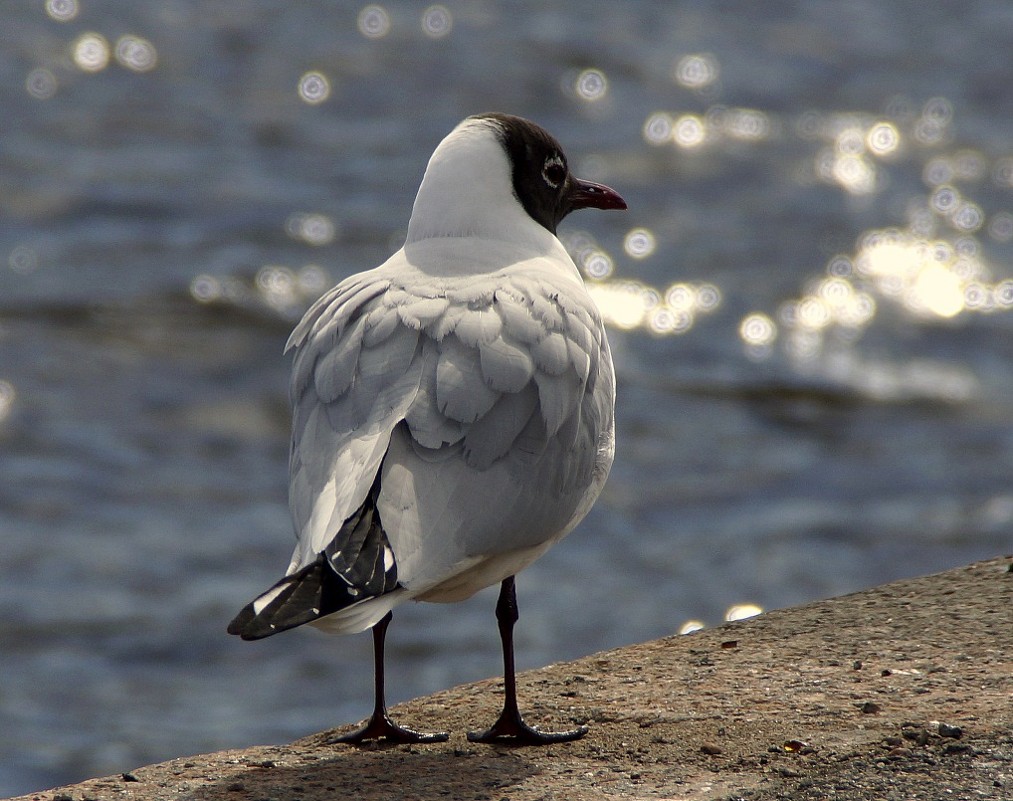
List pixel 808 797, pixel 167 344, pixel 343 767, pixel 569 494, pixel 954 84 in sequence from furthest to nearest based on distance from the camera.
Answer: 1. pixel 954 84
2. pixel 167 344
3. pixel 569 494
4. pixel 343 767
5. pixel 808 797

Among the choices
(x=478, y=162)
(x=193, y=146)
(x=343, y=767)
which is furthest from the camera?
(x=193, y=146)

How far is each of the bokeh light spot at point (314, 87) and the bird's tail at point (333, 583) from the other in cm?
1211

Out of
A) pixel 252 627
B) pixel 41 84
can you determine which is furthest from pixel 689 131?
pixel 252 627

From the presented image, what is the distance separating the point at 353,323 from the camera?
14.4 ft

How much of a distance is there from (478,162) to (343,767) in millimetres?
1916

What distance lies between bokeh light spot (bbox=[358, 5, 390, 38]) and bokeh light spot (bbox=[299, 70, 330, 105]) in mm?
1023

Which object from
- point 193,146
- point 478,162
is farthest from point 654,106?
point 478,162

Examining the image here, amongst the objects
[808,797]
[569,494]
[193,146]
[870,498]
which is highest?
[193,146]

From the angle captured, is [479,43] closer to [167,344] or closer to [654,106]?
[654,106]

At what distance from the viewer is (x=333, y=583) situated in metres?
3.54

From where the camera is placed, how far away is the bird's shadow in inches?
147

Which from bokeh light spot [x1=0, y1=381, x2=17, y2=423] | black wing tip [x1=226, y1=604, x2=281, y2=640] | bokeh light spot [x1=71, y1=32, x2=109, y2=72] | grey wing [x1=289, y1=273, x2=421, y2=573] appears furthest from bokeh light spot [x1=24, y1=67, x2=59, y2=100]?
black wing tip [x1=226, y1=604, x2=281, y2=640]

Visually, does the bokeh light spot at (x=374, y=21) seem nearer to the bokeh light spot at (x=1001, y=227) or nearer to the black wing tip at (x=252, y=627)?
the bokeh light spot at (x=1001, y=227)

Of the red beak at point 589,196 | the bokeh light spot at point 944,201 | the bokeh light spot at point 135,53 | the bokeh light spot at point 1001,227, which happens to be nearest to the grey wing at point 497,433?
the red beak at point 589,196
